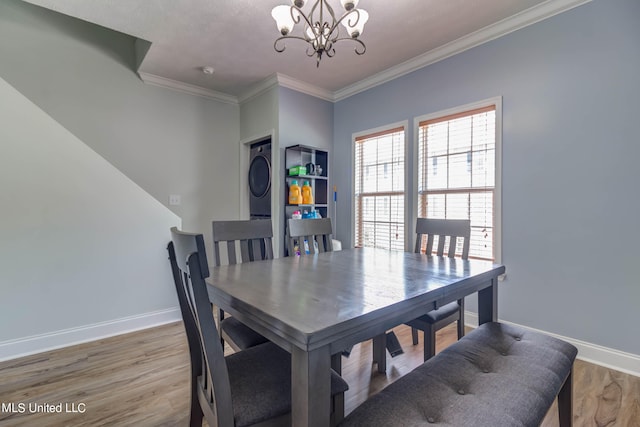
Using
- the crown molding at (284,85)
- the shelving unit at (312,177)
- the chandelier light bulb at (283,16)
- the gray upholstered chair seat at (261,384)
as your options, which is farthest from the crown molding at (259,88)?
the gray upholstered chair seat at (261,384)

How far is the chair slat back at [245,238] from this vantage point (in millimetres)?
1927

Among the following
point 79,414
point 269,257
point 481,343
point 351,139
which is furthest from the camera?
point 351,139

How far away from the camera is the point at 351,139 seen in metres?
3.88

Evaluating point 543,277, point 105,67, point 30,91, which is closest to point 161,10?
point 105,67

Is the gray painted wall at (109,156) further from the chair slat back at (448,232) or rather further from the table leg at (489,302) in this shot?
the table leg at (489,302)

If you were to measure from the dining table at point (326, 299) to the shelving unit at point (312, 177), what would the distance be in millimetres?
1884

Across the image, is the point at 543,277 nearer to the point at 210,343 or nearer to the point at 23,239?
the point at 210,343

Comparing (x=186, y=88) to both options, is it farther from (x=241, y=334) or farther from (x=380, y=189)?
(x=241, y=334)

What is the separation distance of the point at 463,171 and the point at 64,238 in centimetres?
363

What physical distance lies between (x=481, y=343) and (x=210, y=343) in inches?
46.9

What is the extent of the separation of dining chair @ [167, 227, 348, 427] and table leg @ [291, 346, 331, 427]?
197 mm

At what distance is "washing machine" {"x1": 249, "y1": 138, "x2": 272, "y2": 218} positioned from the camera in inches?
147

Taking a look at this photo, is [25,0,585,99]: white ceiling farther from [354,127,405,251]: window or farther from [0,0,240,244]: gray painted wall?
[354,127,405,251]: window

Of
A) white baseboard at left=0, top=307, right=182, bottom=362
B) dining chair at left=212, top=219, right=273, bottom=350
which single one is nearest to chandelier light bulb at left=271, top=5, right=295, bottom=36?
dining chair at left=212, top=219, right=273, bottom=350
